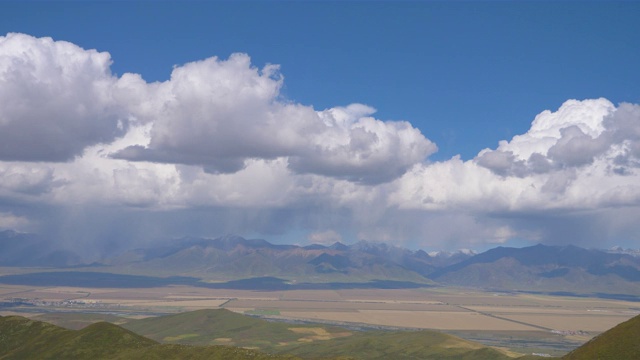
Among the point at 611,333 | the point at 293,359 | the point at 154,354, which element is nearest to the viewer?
the point at 611,333

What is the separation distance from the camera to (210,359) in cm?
18938

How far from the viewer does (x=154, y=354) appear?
7859 inches

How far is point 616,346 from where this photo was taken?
501 feet

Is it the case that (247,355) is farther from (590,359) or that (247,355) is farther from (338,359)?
(590,359)

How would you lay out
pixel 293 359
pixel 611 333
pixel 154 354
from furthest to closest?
pixel 154 354
pixel 293 359
pixel 611 333

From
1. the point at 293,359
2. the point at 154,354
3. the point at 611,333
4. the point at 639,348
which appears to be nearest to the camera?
the point at 639,348

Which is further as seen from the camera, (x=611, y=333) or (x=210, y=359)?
(x=210, y=359)

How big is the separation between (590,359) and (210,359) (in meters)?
113

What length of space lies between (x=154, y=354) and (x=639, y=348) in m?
148

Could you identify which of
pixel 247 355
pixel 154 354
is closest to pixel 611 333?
pixel 247 355

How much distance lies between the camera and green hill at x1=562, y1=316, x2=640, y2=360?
14850cm

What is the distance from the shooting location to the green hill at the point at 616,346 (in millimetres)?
148500

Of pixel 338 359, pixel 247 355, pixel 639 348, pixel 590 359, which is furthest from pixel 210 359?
pixel 639 348

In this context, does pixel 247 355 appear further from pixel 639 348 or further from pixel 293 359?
pixel 639 348
